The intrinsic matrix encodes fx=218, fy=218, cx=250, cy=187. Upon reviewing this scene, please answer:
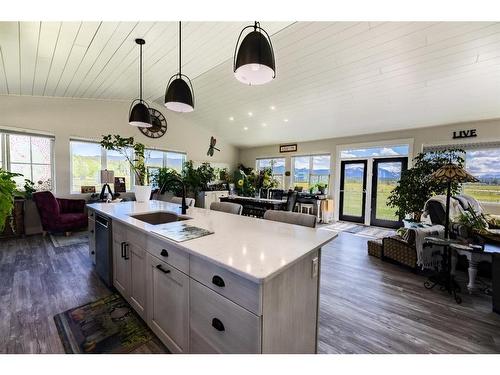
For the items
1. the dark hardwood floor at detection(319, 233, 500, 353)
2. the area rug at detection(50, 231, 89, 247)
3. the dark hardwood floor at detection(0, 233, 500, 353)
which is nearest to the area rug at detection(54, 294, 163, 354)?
the dark hardwood floor at detection(0, 233, 500, 353)

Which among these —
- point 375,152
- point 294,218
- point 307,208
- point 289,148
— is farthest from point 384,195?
point 294,218

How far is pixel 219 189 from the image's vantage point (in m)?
7.23

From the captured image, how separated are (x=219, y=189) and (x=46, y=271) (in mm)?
4803

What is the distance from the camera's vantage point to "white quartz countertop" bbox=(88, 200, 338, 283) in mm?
993

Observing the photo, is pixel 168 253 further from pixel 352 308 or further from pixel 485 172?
pixel 485 172

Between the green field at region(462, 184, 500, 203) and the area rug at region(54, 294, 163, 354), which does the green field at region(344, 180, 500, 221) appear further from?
the area rug at region(54, 294, 163, 354)

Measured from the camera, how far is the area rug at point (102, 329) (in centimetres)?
161

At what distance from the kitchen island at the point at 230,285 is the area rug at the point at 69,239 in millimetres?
3045

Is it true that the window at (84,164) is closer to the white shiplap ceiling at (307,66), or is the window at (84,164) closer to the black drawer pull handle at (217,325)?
the white shiplap ceiling at (307,66)

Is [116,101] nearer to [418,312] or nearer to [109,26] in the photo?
[109,26]

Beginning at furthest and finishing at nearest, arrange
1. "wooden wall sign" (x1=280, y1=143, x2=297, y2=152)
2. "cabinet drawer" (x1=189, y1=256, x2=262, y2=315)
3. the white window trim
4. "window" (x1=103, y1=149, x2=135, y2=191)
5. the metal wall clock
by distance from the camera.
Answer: "wooden wall sign" (x1=280, y1=143, x2=297, y2=152)
the metal wall clock
"window" (x1=103, y1=149, x2=135, y2=191)
the white window trim
"cabinet drawer" (x1=189, y1=256, x2=262, y2=315)

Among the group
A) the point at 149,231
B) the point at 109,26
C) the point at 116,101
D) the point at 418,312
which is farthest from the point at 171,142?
the point at 418,312

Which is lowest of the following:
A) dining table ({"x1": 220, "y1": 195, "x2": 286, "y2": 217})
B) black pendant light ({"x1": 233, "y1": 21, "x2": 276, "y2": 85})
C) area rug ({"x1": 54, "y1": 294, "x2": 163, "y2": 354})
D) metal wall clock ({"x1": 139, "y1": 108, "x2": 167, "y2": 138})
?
area rug ({"x1": 54, "y1": 294, "x2": 163, "y2": 354})

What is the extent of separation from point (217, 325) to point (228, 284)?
25 centimetres
